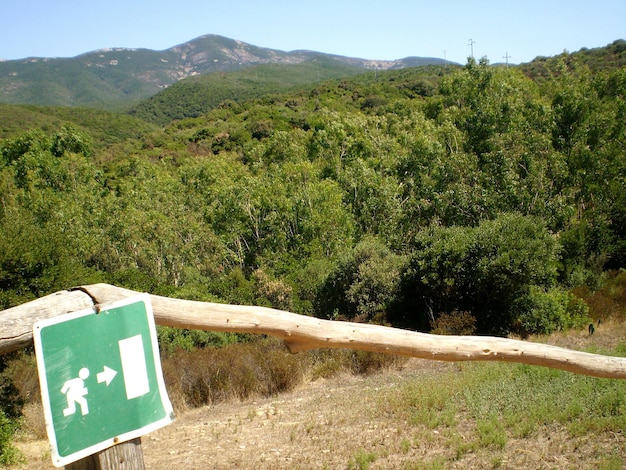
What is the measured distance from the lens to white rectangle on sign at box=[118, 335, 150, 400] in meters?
1.75

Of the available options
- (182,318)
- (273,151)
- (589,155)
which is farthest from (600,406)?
(273,151)

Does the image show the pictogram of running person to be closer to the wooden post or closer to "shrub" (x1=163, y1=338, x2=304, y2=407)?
the wooden post

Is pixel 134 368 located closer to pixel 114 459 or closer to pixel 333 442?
pixel 114 459

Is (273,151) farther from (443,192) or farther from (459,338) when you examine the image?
(459,338)

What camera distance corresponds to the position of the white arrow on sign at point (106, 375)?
5.58ft

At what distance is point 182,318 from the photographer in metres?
2.33

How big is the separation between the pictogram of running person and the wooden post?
0.57 ft

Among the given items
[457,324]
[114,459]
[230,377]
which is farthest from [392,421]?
[457,324]

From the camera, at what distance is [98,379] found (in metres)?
1.70

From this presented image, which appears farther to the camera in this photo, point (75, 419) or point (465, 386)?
point (465, 386)

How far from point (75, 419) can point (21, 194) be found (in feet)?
118

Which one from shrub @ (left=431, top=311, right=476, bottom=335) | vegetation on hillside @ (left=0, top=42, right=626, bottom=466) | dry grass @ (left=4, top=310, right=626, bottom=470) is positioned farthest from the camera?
vegetation on hillside @ (left=0, top=42, right=626, bottom=466)

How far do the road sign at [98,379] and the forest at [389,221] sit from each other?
38.6 feet

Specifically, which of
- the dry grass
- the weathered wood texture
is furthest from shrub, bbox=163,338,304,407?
the weathered wood texture
